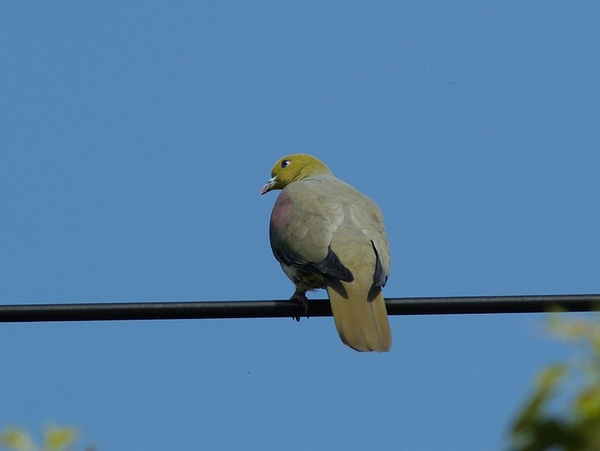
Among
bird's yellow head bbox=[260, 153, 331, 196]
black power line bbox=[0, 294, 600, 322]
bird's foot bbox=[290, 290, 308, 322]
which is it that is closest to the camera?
black power line bbox=[0, 294, 600, 322]

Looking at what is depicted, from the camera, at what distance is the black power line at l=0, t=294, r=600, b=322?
4422 mm

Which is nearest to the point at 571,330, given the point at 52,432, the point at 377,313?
the point at 52,432

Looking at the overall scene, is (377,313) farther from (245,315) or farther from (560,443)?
(560,443)

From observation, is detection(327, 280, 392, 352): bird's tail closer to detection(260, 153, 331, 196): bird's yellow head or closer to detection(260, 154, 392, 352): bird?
detection(260, 154, 392, 352): bird

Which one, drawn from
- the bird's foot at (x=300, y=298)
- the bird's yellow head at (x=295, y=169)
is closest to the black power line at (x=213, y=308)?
the bird's foot at (x=300, y=298)

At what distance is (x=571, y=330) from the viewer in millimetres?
1088

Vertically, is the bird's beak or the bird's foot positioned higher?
the bird's beak

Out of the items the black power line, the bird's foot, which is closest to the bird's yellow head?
the bird's foot

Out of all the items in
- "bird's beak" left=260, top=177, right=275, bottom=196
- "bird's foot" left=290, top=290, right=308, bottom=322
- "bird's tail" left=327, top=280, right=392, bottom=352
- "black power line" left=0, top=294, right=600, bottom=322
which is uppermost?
"bird's beak" left=260, top=177, right=275, bottom=196

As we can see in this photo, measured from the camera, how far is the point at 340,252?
609 cm

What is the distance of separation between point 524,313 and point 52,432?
12.4 feet

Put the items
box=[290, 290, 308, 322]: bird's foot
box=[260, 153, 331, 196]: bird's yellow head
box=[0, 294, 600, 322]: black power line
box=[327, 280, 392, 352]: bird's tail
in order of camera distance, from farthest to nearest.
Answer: box=[260, 153, 331, 196]: bird's yellow head < box=[290, 290, 308, 322]: bird's foot < box=[327, 280, 392, 352]: bird's tail < box=[0, 294, 600, 322]: black power line

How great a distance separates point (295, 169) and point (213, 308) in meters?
4.53

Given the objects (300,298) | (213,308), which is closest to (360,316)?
(300,298)
